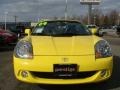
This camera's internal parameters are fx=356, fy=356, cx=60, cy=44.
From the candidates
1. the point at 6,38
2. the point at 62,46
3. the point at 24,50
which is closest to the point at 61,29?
the point at 62,46

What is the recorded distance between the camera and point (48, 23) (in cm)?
894

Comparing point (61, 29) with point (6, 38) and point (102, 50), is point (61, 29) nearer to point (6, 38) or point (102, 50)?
point (102, 50)

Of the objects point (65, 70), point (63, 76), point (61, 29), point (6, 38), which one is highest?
point (61, 29)

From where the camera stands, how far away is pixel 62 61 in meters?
6.64

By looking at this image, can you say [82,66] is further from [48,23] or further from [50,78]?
[48,23]

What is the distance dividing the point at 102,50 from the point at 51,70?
3.67 feet

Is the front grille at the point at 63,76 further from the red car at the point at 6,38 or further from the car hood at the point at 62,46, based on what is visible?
the red car at the point at 6,38

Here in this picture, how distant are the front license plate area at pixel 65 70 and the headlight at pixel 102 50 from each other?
1.80 ft

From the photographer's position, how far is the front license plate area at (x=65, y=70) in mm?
6586

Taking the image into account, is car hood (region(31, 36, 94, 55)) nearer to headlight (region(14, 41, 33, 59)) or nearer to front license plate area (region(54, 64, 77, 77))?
headlight (region(14, 41, 33, 59))

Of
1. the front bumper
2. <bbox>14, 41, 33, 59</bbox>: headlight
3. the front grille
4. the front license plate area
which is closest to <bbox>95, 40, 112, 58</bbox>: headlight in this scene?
the front bumper

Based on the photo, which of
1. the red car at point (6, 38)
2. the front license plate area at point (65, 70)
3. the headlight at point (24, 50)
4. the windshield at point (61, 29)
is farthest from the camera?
the red car at point (6, 38)

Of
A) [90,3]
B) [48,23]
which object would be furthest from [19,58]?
[90,3]

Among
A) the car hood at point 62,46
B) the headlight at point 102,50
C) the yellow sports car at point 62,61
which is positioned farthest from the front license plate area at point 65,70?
the headlight at point 102,50
